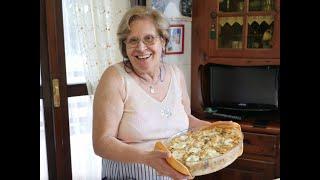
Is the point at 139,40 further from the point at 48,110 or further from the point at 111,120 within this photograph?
the point at 48,110

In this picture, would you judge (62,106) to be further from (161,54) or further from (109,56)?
(161,54)

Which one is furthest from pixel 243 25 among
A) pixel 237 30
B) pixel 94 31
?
pixel 94 31

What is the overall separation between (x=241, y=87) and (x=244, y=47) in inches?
7.5

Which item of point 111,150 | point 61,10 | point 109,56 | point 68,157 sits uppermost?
point 61,10

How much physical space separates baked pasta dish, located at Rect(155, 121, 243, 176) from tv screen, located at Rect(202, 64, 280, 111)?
1.23 feet

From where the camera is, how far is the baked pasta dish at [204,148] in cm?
51

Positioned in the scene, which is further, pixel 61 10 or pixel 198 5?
pixel 198 5

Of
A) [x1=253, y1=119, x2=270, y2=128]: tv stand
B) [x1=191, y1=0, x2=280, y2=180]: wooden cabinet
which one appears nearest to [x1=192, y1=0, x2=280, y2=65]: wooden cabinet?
[x1=191, y1=0, x2=280, y2=180]: wooden cabinet

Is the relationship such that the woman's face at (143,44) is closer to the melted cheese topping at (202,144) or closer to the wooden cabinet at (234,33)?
the melted cheese topping at (202,144)

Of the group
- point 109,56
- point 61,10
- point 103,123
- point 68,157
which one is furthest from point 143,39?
point 68,157

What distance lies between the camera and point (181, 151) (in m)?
0.54

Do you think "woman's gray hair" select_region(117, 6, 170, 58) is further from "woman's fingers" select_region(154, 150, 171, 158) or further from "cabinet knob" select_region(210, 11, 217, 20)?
"cabinet knob" select_region(210, 11, 217, 20)

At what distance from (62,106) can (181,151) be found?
0.50 metres
